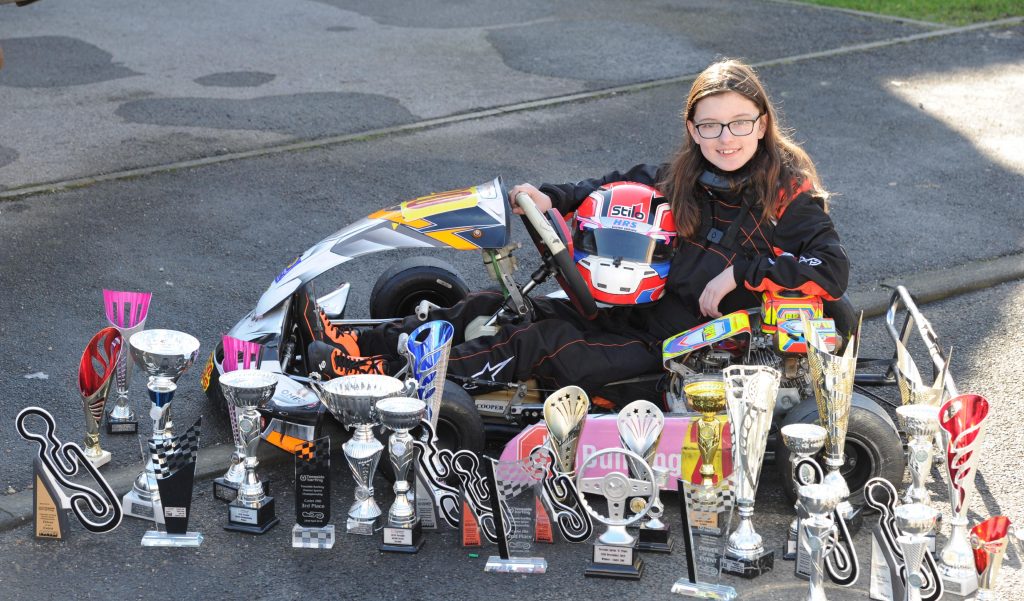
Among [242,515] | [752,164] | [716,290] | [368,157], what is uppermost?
[752,164]

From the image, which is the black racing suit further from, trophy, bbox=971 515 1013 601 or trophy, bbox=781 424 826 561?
trophy, bbox=971 515 1013 601

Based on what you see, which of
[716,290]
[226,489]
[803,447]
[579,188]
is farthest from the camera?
[579,188]

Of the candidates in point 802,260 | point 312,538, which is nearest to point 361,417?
point 312,538

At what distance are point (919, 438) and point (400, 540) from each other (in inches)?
55.9

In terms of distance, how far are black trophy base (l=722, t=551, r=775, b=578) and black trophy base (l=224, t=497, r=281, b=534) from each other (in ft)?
4.26

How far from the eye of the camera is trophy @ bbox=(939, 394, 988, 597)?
3.07 m

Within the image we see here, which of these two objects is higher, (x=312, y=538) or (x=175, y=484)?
(x=175, y=484)

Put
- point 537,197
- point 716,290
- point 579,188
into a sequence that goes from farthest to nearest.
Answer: point 579,188, point 537,197, point 716,290

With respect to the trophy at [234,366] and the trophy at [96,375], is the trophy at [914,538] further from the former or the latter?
the trophy at [96,375]

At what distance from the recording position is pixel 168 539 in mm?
3385

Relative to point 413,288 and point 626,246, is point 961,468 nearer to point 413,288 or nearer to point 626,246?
point 626,246

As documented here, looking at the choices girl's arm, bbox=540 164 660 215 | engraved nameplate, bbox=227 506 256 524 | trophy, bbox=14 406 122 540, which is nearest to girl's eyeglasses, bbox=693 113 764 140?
girl's arm, bbox=540 164 660 215

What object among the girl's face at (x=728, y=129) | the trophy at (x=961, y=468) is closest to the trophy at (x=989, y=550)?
the trophy at (x=961, y=468)

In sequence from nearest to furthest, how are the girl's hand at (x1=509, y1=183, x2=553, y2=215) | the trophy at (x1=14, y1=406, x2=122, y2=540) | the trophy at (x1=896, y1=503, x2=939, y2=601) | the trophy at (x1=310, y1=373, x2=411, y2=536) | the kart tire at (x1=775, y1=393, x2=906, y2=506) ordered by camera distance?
the trophy at (x1=896, y1=503, x2=939, y2=601), the trophy at (x1=310, y1=373, x2=411, y2=536), the trophy at (x1=14, y1=406, x2=122, y2=540), the kart tire at (x1=775, y1=393, x2=906, y2=506), the girl's hand at (x1=509, y1=183, x2=553, y2=215)
